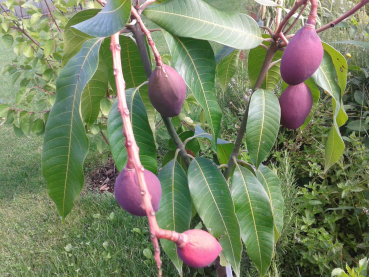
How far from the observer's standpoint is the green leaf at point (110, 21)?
0.46 meters

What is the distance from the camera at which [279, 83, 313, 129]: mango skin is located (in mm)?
645

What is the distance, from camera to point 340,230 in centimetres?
175

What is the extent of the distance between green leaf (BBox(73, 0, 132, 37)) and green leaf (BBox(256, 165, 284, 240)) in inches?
26.5

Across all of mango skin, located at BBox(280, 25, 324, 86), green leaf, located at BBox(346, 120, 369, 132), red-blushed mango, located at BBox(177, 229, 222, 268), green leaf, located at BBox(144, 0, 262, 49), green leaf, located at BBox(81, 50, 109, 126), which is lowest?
green leaf, located at BBox(346, 120, 369, 132)

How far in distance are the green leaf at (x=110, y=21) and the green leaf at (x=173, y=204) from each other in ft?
1.48

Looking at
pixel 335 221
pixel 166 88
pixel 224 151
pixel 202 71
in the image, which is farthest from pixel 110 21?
pixel 335 221

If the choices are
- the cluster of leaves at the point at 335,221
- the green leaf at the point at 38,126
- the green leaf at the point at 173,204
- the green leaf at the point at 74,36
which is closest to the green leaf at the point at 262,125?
the green leaf at the point at 173,204

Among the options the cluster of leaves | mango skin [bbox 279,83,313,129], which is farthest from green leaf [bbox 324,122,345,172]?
the cluster of leaves

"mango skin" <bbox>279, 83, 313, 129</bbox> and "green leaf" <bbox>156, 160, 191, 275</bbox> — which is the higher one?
"mango skin" <bbox>279, 83, 313, 129</bbox>

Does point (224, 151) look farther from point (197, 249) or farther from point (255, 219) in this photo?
point (197, 249)

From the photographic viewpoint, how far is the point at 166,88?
0.56 meters

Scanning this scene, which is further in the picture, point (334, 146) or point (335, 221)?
point (335, 221)

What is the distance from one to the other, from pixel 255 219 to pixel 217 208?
0.14m

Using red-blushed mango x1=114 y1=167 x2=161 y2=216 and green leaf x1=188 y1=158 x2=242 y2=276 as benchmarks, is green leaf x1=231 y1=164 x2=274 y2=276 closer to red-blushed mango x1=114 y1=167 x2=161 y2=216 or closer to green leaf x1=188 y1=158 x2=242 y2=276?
green leaf x1=188 y1=158 x2=242 y2=276
